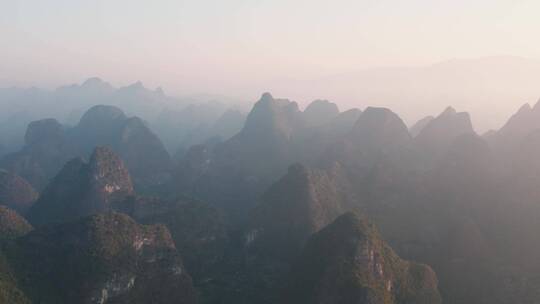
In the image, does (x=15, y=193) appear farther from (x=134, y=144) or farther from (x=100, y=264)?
(x=100, y=264)

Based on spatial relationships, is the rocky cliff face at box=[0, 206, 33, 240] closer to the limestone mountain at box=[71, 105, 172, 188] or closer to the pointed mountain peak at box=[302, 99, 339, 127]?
A: the limestone mountain at box=[71, 105, 172, 188]

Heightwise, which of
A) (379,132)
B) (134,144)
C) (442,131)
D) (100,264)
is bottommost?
(134,144)

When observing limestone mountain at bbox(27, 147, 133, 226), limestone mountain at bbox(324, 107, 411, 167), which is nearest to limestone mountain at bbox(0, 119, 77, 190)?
limestone mountain at bbox(27, 147, 133, 226)

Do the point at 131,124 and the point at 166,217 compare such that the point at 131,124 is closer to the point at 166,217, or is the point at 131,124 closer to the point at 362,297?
the point at 166,217

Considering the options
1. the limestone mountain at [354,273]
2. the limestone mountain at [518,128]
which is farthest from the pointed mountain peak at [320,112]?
the limestone mountain at [354,273]

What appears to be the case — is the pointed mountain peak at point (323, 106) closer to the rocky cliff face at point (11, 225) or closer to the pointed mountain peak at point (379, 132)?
the pointed mountain peak at point (379, 132)

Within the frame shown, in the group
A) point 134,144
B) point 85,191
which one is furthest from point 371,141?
point 134,144
